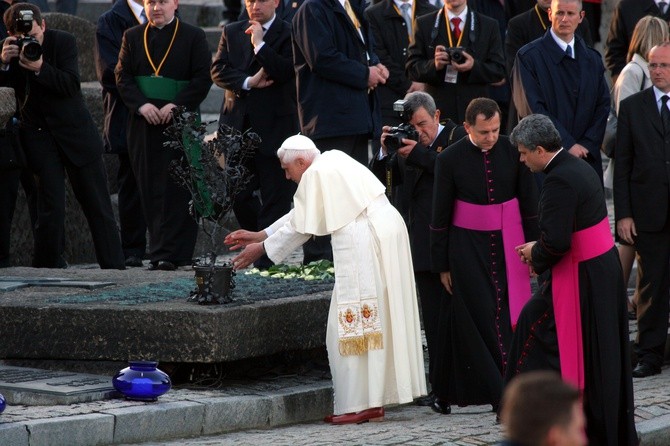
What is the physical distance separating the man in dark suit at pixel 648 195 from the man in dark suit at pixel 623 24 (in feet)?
8.48

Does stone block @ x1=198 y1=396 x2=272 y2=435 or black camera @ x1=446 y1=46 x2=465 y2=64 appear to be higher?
black camera @ x1=446 y1=46 x2=465 y2=64

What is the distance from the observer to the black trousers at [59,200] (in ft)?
41.7

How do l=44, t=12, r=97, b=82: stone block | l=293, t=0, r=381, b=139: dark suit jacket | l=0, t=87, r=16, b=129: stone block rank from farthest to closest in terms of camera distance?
l=44, t=12, r=97, b=82: stone block → l=293, t=0, r=381, b=139: dark suit jacket → l=0, t=87, r=16, b=129: stone block

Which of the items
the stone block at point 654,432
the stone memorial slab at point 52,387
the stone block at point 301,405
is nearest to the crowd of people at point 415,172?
the stone block at point 301,405

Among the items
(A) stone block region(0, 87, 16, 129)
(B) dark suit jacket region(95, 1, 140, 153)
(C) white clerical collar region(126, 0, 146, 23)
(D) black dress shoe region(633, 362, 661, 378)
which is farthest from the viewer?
(C) white clerical collar region(126, 0, 146, 23)

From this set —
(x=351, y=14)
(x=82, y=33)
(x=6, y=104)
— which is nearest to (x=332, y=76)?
(x=351, y=14)

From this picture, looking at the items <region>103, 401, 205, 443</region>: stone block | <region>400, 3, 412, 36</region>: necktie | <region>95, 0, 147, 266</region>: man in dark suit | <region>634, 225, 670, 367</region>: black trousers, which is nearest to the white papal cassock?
<region>103, 401, 205, 443</region>: stone block

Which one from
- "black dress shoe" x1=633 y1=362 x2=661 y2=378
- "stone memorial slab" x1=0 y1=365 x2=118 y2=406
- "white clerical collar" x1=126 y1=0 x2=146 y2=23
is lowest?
Answer: "black dress shoe" x1=633 y1=362 x2=661 y2=378

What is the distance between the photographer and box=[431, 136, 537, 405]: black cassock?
982cm

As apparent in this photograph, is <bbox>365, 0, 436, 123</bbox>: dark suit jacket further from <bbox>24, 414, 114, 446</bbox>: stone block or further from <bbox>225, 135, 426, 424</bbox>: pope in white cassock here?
<bbox>24, 414, 114, 446</bbox>: stone block

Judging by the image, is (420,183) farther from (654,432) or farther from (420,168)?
(654,432)

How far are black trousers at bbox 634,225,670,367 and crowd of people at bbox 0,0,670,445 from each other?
15 millimetres

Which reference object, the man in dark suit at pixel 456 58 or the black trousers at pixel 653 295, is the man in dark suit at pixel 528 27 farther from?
the black trousers at pixel 653 295

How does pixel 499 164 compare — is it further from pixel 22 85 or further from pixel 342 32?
pixel 22 85
